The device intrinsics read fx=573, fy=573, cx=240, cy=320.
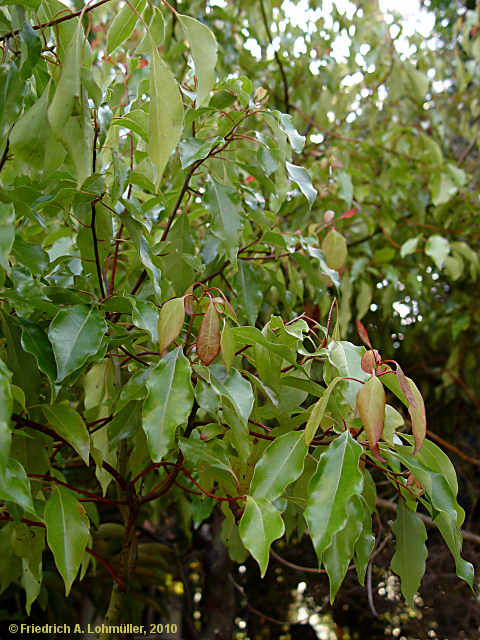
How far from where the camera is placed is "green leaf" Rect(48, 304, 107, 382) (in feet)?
1.82

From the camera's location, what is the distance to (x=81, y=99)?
0.54 meters

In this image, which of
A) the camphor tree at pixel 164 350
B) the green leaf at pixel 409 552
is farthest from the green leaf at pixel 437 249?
the green leaf at pixel 409 552

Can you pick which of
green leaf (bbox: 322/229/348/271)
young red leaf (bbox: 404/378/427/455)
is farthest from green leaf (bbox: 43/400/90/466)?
green leaf (bbox: 322/229/348/271)

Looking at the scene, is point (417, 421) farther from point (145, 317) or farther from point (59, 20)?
point (59, 20)

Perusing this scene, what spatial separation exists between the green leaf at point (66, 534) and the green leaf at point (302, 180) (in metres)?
0.47

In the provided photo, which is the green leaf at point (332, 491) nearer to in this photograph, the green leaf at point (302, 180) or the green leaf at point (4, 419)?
the green leaf at point (4, 419)

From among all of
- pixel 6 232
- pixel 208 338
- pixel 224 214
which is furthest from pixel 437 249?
pixel 6 232

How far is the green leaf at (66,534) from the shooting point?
1.89ft

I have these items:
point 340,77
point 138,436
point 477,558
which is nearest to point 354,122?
point 340,77

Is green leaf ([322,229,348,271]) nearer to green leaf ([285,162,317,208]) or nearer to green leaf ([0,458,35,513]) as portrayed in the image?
green leaf ([285,162,317,208])

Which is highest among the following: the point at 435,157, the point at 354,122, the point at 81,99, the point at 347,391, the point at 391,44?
→ the point at 391,44

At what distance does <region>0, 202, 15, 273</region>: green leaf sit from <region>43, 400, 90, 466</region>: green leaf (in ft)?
0.69

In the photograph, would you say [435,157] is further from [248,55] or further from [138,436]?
[138,436]

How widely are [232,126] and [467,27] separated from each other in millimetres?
1643
